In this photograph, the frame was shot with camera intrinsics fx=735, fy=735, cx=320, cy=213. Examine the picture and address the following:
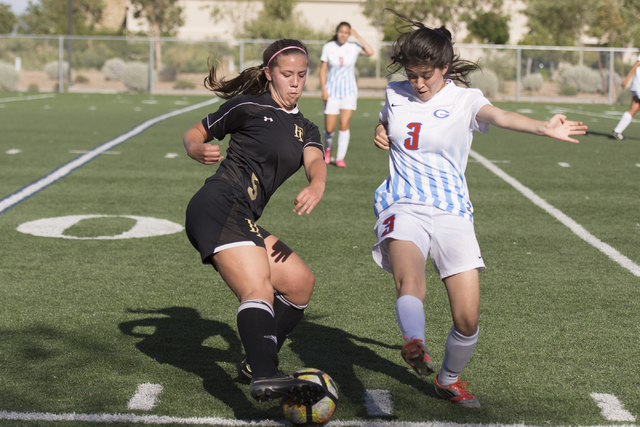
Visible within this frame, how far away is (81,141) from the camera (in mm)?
14180

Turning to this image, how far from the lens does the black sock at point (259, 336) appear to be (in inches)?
124

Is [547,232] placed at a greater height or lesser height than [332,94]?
lesser

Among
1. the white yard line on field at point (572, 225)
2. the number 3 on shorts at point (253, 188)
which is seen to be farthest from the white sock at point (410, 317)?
the white yard line on field at point (572, 225)

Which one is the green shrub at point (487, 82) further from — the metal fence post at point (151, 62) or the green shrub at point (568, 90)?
the metal fence post at point (151, 62)

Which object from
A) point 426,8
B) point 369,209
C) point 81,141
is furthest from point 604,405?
point 426,8

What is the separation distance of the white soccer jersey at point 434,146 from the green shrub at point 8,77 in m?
32.6

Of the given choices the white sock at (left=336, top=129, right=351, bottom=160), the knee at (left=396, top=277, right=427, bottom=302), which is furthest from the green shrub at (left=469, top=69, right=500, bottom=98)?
the knee at (left=396, top=277, right=427, bottom=302)

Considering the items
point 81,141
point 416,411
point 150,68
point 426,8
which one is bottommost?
point 416,411

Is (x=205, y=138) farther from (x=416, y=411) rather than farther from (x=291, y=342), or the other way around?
(x=416, y=411)

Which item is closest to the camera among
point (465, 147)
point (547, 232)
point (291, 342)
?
point (465, 147)

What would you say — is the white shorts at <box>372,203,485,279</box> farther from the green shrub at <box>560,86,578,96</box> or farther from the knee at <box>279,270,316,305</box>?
the green shrub at <box>560,86,578,96</box>

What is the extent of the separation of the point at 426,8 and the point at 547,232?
42.6m

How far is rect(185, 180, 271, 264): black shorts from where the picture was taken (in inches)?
137

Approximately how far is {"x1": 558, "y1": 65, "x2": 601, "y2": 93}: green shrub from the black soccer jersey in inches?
1265
